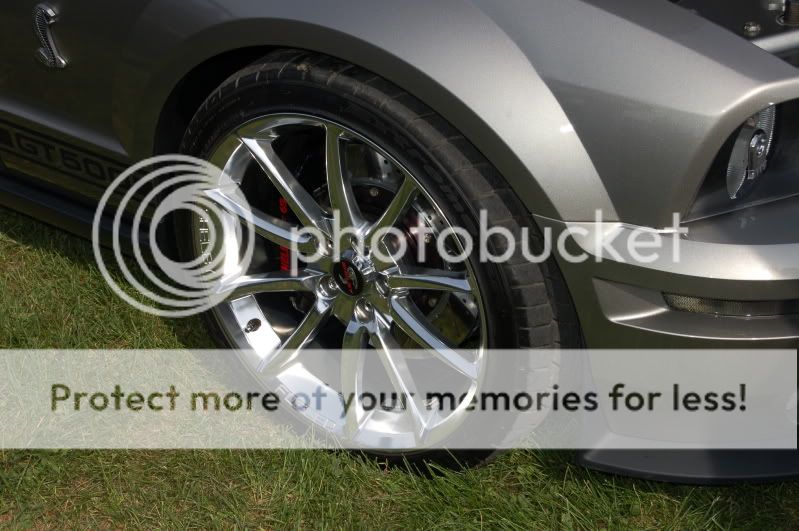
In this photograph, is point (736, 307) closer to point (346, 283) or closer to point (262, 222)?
point (346, 283)

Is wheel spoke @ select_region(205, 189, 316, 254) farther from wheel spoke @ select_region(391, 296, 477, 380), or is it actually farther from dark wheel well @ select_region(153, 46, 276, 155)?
wheel spoke @ select_region(391, 296, 477, 380)

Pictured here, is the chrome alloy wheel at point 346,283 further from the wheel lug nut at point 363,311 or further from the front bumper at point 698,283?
the front bumper at point 698,283

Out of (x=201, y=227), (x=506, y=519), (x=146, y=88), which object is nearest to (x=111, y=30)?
(x=146, y=88)

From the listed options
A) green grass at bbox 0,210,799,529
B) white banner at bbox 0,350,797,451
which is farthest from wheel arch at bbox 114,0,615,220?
green grass at bbox 0,210,799,529

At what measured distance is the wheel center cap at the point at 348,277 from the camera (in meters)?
2.12

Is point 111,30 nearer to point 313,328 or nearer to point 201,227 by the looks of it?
point 201,227

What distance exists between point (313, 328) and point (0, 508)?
0.82 meters

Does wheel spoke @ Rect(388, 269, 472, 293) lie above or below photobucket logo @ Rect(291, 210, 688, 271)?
below

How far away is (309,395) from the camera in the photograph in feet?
7.70

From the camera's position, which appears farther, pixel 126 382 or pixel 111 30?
pixel 126 382

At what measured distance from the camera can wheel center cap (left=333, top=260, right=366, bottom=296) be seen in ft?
6.95

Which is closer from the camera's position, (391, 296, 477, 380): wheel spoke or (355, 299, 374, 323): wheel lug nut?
(391, 296, 477, 380): wheel spoke

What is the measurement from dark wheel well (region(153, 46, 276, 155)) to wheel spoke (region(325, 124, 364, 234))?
258 millimetres

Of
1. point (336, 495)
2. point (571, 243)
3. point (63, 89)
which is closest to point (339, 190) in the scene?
point (571, 243)
